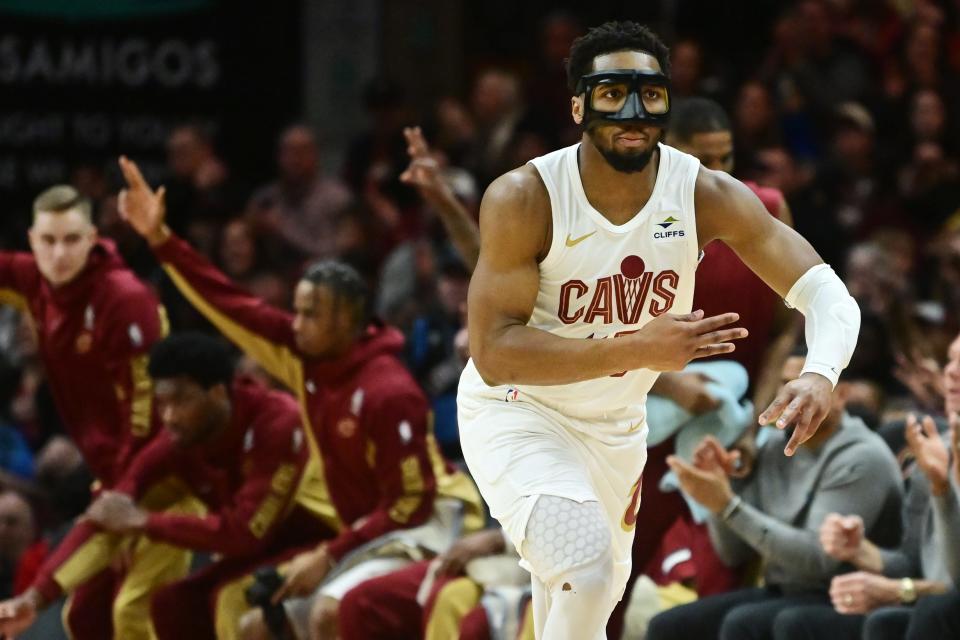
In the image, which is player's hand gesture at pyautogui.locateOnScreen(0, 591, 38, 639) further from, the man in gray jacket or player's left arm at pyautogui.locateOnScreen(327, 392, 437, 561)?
the man in gray jacket

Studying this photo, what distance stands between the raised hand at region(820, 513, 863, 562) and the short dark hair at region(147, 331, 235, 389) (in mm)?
2424

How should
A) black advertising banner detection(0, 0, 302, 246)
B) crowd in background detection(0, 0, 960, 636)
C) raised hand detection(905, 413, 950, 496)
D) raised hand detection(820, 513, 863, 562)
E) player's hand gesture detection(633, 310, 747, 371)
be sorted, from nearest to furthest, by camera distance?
player's hand gesture detection(633, 310, 747, 371)
raised hand detection(905, 413, 950, 496)
raised hand detection(820, 513, 863, 562)
crowd in background detection(0, 0, 960, 636)
black advertising banner detection(0, 0, 302, 246)

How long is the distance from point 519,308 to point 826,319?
0.77m

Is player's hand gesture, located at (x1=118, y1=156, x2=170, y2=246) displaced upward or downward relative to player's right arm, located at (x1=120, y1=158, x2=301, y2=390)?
upward

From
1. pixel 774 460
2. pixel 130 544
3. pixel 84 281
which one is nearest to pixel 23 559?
pixel 130 544

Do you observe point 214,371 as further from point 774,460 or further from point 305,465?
point 774,460

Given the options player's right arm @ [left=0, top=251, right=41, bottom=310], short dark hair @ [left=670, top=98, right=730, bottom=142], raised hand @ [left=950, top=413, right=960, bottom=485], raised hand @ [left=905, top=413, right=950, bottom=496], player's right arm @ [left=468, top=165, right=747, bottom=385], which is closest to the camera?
player's right arm @ [left=468, top=165, right=747, bottom=385]

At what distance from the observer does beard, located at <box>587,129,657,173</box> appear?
4.62 meters

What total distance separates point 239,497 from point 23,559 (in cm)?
129

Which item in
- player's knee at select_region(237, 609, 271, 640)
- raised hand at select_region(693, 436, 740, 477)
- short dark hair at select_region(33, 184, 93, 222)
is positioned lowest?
player's knee at select_region(237, 609, 271, 640)

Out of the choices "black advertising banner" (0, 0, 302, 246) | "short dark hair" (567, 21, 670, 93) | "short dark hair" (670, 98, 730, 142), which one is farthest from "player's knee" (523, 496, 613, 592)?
"black advertising banner" (0, 0, 302, 246)

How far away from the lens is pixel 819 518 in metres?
5.88

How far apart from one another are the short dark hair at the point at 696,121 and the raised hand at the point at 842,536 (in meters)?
1.30

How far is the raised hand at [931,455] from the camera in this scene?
17.7ft
